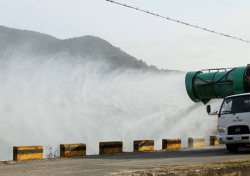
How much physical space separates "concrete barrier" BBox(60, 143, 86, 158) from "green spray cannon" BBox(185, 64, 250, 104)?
5.95m

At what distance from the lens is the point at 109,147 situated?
1923cm

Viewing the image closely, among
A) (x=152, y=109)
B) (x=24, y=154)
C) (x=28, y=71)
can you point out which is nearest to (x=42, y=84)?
(x=28, y=71)

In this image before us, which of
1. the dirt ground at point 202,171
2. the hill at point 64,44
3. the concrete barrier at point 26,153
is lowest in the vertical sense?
the dirt ground at point 202,171

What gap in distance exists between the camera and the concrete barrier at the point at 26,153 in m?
16.1

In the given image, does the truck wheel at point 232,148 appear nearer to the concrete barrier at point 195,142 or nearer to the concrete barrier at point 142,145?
the concrete barrier at point 142,145

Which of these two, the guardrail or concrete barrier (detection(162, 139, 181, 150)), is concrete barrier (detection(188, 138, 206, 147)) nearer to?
the guardrail

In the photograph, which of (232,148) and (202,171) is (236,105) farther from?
(202,171)

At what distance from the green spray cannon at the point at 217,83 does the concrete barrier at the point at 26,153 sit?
303 inches

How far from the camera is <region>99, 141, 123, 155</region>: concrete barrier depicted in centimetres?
1884

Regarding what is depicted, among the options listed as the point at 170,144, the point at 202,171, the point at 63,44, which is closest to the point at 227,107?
the point at 170,144

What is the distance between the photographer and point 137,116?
4088 cm

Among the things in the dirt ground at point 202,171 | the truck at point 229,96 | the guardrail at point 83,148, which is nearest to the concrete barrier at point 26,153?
the guardrail at point 83,148

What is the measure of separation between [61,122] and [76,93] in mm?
5804

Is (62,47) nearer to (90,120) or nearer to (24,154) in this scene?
(90,120)
